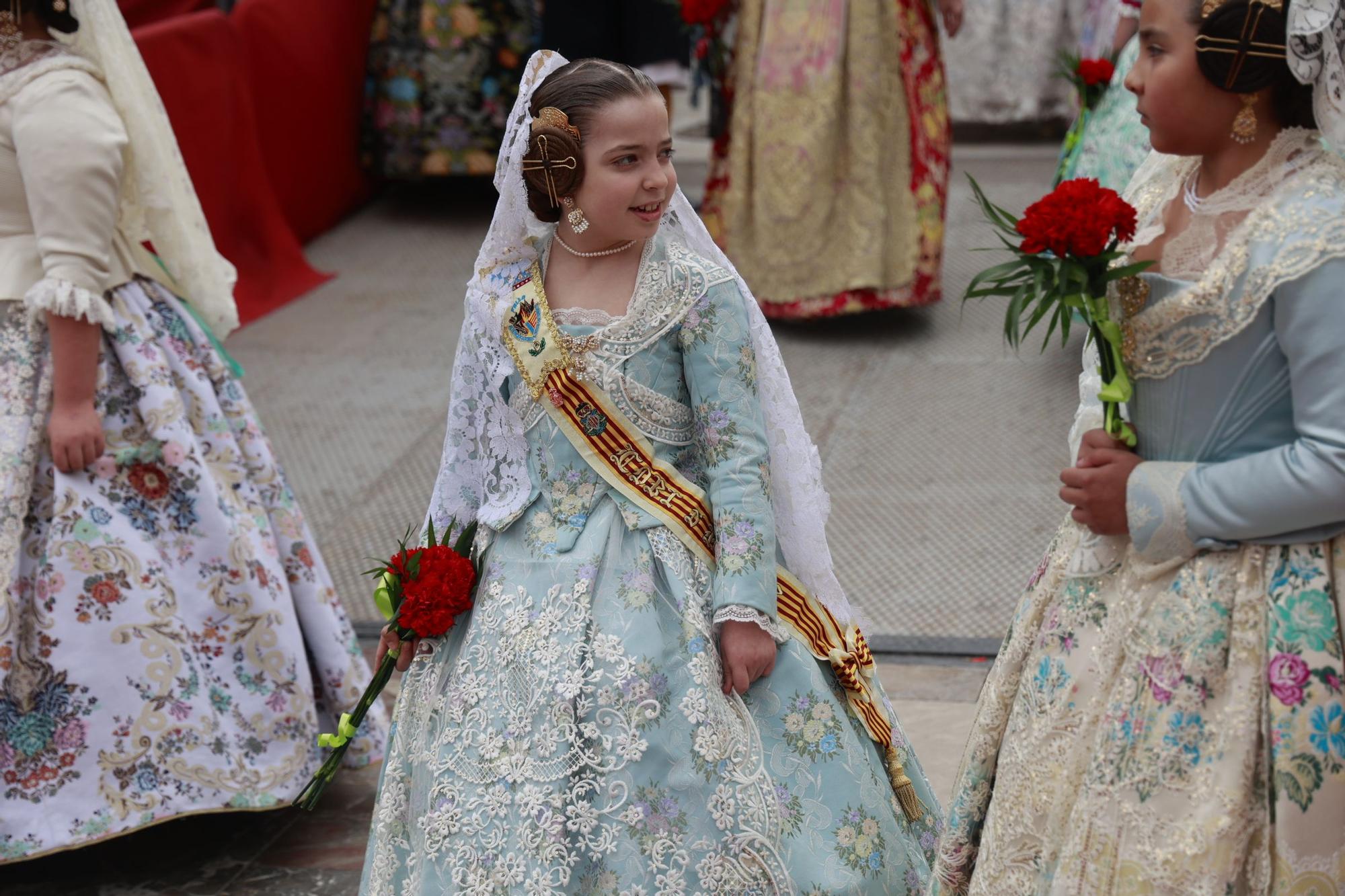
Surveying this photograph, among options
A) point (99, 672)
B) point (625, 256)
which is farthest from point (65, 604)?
point (625, 256)

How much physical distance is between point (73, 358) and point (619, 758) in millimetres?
1366

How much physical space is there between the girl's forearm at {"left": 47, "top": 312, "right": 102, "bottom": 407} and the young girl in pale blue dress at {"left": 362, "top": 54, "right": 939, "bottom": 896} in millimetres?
822

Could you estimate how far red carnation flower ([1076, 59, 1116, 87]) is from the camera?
5.04 meters

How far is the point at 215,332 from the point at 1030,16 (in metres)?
5.96

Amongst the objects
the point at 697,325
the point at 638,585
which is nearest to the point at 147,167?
the point at 697,325

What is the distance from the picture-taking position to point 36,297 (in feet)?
9.33

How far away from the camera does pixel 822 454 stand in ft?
15.8

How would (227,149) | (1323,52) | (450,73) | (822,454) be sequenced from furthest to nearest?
(450,73) < (227,149) < (822,454) < (1323,52)

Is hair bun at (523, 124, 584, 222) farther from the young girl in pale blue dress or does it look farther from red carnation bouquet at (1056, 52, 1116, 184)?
red carnation bouquet at (1056, 52, 1116, 184)

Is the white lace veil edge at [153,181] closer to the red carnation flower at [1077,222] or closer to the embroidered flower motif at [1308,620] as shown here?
the red carnation flower at [1077,222]

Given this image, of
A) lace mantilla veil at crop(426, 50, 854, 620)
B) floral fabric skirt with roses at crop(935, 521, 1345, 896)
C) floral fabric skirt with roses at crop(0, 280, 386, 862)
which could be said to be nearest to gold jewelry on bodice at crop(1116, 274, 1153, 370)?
floral fabric skirt with roses at crop(935, 521, 1345, 896)

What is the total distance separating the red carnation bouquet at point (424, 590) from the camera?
237 cm

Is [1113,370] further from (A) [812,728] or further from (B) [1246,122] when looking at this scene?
(A) [812,728]

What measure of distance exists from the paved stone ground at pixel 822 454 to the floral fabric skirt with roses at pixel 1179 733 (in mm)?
1148
